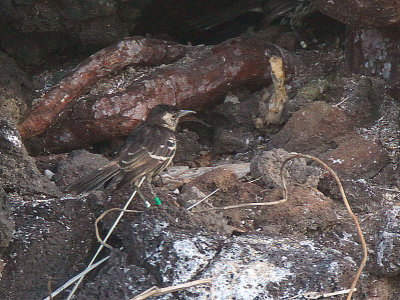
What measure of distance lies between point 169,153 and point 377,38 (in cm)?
194

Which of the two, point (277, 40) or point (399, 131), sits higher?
point (277, 40)

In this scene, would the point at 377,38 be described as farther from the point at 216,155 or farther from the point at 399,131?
the point at 216,155

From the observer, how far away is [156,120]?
5438mm

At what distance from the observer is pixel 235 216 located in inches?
183

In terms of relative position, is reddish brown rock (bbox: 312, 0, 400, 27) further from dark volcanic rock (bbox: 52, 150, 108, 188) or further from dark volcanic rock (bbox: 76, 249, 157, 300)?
dark volcanic rock (bbox: 76, 249, 157, 300)

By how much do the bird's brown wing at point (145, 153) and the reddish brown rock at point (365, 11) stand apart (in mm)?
1479

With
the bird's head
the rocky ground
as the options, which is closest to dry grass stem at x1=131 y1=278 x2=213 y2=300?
the rocky ground

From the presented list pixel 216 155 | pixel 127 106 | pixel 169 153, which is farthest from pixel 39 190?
pixel 216 155

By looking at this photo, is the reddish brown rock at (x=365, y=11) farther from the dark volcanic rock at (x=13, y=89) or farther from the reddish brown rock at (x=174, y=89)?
the dark volcanic rock at (x=13, y=89)

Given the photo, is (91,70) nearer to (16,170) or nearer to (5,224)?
(16,170)

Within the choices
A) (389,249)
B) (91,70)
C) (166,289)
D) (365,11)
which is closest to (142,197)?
(166,289)

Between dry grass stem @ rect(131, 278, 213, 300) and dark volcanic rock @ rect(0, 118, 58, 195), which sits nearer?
dry grass stem @ rect(131, 278, 213, 300)

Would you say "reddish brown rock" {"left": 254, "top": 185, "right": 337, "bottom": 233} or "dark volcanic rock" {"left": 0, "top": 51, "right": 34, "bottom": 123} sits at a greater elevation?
"dark volcanic rock" {"left": 0, "top": 51, "right": 34, "bottom": 123}

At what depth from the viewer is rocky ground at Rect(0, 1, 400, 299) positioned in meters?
4.01
